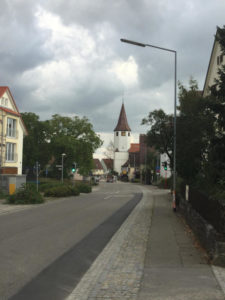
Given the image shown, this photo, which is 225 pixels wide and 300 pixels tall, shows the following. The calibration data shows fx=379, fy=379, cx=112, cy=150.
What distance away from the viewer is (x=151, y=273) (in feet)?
23.0

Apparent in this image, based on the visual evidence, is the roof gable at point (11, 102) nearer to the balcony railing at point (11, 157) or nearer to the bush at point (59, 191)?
the balcony railing at point (11, 157)

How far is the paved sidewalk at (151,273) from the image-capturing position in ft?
18.7

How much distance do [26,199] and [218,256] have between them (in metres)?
19.4

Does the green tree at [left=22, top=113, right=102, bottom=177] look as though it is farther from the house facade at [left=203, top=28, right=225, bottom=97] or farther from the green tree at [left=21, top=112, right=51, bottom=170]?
the house facade at [left=203, top=28, right=225, bottom=97]

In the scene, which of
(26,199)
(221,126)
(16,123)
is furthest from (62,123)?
(221,126)

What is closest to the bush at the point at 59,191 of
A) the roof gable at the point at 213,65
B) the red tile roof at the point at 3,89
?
the red tile roof at the point at 3,89

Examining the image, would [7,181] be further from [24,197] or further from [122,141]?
[122,141]

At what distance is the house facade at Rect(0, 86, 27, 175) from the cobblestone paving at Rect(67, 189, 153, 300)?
29.4 metres

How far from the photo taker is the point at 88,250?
9.69m

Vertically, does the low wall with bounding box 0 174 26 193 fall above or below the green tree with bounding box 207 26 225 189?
below

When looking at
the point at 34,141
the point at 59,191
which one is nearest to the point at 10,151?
the point at 59,191

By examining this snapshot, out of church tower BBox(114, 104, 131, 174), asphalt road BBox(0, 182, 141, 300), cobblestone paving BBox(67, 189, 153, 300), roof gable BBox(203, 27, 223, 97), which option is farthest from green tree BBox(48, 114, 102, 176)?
church tower BBox(114, 104, 131, 174)

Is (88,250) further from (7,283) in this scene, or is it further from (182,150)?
(182,150)

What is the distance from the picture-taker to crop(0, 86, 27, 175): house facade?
127ft
